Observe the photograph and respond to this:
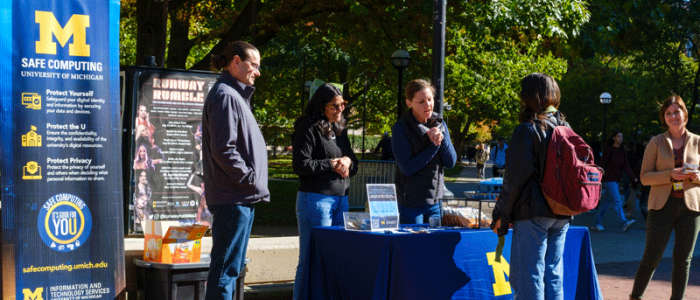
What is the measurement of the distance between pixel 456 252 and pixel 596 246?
6.65 meters

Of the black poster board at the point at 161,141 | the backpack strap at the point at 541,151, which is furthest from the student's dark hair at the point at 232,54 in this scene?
the black poster board at the point at 161,141

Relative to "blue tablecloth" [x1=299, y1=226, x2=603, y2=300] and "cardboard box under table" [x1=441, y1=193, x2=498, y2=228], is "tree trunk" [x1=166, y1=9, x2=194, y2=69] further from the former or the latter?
"cardboard box under table" [x1=441, y1=193, x2=498, y2=228]

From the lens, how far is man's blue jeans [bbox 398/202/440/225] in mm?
5047

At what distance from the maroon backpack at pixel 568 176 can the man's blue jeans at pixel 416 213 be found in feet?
3.49

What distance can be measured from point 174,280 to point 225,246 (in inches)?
34.9

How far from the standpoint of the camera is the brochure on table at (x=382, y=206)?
4418 millimetres

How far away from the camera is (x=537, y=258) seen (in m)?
4.19

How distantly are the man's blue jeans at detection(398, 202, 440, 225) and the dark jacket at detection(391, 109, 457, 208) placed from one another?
31mm

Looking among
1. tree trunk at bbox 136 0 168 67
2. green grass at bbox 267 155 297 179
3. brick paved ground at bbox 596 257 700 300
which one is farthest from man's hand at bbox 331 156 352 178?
green grass at bbox 267 155 297 179

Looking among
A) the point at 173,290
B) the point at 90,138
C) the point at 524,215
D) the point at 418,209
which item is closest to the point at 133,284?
the point at 173,290

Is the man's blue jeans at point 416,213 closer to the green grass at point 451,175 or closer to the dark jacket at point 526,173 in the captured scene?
the dark jacket at point 526,173

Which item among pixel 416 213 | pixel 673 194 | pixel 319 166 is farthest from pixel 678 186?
pixel 319 166

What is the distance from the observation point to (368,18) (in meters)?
12.9

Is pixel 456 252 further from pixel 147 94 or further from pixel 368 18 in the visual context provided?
pixel 368 18
